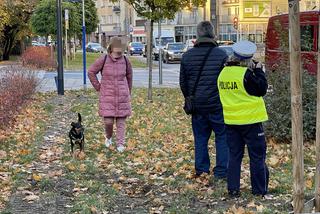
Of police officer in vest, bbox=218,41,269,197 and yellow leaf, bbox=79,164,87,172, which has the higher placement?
police officer in vest, bbox=218,41,269,197

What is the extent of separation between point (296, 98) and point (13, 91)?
7.99 metres

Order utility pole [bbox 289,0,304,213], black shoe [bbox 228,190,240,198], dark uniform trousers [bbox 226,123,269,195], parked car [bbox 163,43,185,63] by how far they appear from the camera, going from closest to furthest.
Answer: utility pole [bbox 289,0,304,213]
dark uniform trousers [bbox 226,123,269,195]
black shoe [bbox 228,190,240,198]
parked car [bbox 163,43,185,63]

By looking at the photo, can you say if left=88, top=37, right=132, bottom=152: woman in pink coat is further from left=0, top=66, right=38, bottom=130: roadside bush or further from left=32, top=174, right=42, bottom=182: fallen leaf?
left=32, top=174, right=42, bottom=182: fallen leaf

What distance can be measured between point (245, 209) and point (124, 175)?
85.1 inches

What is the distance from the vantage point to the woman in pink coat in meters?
8.69

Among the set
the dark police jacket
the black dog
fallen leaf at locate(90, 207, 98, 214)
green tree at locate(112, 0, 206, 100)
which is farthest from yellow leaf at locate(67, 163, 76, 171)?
green tree at locate(112, 0, 206, 100)

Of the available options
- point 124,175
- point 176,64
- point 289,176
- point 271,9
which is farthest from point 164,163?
point 271,9

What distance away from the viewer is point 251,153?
5.86 metres

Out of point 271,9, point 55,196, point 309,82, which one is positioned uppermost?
point 271,9

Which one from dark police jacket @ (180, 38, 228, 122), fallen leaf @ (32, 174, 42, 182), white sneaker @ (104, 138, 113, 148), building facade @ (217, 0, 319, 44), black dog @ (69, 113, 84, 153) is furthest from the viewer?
building facade @ (217, 0, 319, 44)

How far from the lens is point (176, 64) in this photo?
A: 4378cm

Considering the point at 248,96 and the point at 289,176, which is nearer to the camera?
the point at 248,96

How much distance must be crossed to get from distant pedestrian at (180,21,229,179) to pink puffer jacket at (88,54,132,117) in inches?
84.3

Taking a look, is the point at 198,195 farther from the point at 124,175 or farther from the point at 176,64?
the point at 176,64
